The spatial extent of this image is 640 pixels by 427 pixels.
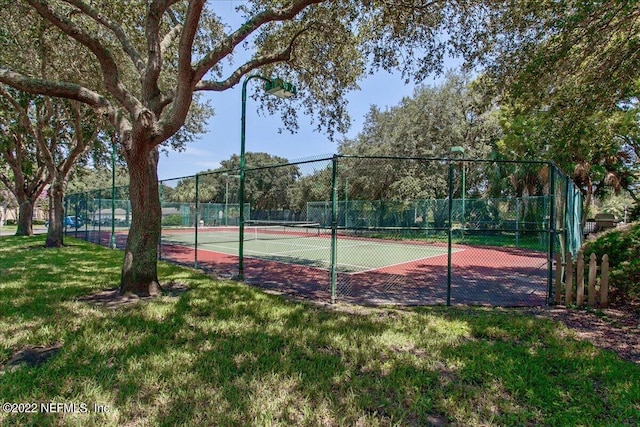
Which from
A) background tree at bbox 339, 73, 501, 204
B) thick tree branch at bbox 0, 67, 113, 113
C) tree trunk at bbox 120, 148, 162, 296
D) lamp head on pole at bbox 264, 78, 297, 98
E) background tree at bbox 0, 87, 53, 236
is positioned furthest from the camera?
background tree at bbox 339, 73, 501, 204

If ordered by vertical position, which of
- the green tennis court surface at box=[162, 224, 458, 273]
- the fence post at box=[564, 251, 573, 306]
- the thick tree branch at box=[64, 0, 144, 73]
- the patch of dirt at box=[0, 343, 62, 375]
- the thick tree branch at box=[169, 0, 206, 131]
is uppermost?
the thick tree branch at box=[64, 0, 144, 73]

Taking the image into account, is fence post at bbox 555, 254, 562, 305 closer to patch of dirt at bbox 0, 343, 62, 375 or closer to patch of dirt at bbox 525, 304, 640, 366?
patch of dirt at bbox 525, 304, 640, 366

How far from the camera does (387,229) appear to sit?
6.07 metres

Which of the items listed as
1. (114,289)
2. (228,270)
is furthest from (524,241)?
(114,289)

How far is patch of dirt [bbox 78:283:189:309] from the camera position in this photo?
5.43 meters

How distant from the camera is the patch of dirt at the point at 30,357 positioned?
10.8 feet

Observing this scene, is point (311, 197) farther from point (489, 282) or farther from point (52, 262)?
point (52, 262)

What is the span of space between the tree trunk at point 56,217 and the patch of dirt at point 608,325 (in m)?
15.5

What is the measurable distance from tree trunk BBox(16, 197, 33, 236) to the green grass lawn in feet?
56.5

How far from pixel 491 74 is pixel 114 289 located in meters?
8.88

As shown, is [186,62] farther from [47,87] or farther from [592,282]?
[592,282]

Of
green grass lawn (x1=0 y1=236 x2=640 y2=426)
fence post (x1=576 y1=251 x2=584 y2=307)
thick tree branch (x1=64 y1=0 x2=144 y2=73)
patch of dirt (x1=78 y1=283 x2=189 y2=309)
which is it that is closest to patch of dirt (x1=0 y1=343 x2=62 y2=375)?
green grass lawn (x1=0 y1=236 x2=640 y2=426)

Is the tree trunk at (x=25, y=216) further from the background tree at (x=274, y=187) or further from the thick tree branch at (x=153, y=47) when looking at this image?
the thick tree branch at (x=153, y=47)

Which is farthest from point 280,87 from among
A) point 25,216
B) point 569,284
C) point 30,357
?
point 25,216
